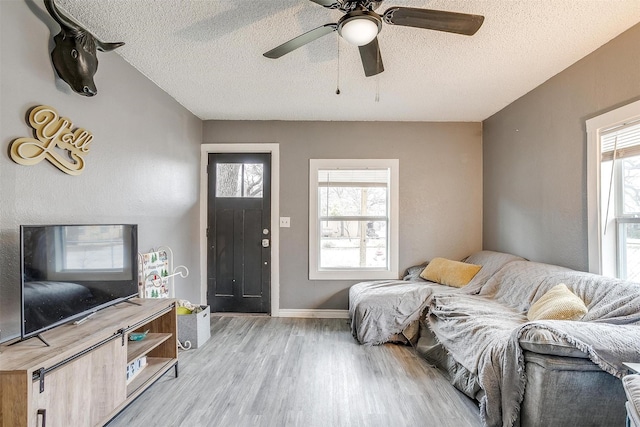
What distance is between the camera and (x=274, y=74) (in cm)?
265

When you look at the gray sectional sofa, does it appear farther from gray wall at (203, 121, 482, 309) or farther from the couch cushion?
gray wall at (203, 121, 482, 309)

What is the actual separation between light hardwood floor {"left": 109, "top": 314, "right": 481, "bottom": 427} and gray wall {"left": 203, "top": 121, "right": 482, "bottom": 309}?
102cm

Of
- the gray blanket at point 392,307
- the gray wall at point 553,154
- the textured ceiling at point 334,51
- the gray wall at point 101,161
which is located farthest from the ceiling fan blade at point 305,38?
the gray blanket at point 392,307

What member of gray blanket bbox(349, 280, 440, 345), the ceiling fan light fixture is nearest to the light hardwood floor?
gray blanket bbox(349, 280, 440, 345)

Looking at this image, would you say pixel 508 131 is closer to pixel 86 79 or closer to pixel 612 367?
pixel 612 367

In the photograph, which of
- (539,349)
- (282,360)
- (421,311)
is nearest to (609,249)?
(539,349)

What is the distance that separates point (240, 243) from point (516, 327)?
2.99 metres

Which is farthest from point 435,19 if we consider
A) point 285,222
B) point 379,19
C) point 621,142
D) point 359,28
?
point 285,222

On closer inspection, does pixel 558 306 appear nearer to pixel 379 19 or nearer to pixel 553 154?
Answer: pixel 553 154

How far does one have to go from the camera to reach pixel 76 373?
4.83 ft

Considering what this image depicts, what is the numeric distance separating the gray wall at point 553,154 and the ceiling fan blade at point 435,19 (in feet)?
4.25

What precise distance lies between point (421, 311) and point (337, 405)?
4.43 feet

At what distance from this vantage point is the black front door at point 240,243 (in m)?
3.89

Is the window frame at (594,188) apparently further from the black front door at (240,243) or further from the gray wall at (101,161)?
the gray wall at (101,161)
